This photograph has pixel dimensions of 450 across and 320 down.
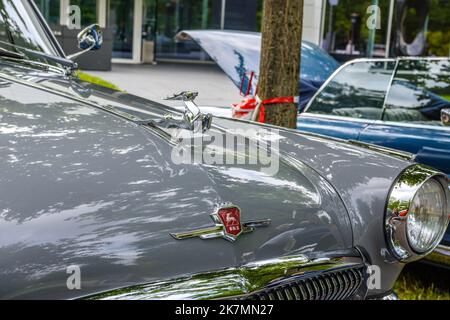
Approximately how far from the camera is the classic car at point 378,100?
387 cm

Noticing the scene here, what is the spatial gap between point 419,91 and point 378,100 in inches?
10.6

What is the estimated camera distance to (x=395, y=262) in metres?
2.10

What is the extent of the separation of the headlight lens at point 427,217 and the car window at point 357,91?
2.26 meters

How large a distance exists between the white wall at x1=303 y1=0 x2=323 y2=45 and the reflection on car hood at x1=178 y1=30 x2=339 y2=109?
12064mm

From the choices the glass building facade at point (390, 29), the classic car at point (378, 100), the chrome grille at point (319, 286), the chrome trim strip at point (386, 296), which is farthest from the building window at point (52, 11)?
the chrome grille at point (319, 286)

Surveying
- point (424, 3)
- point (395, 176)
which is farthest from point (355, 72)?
point (424, 3)

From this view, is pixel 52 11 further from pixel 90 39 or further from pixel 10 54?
pixel 10 54

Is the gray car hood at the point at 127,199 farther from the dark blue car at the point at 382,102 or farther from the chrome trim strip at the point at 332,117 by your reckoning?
the chrome trim strip at the point at 332,117

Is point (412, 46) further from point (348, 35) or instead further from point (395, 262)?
point (395, 262)

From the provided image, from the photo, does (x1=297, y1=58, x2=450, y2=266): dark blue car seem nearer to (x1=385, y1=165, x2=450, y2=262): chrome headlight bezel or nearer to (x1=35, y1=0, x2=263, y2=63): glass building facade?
(x1=385, y1=165, x2=450, y2=262): chrome headlight bezel

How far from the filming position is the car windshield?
Answer: 269 cm
